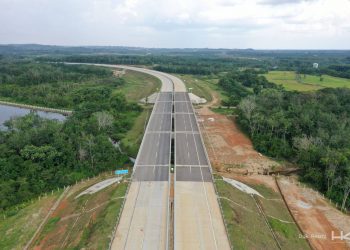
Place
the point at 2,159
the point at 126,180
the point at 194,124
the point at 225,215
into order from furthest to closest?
the point at 194,124
the point at 2,159
the point at 126,180
the point at 225,215

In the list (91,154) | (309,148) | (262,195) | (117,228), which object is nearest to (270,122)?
(309,148)

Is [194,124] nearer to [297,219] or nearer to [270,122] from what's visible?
[270,122]

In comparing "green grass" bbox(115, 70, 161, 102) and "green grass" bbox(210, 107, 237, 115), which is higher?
"green grass" bbox(115, 70, 161, 102)

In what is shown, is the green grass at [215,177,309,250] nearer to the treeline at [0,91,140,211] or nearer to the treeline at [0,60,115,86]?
the treeline at [0,91,140,211]

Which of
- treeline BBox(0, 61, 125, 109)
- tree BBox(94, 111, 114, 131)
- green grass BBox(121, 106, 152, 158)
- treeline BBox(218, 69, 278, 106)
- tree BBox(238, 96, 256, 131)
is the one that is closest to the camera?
green grass BBox(121, 106, 152, 158)

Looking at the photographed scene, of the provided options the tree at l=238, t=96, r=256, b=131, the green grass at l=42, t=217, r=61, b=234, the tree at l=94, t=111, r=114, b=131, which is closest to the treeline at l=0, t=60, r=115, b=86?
the tree at l=94, t=111, r=114, b=131

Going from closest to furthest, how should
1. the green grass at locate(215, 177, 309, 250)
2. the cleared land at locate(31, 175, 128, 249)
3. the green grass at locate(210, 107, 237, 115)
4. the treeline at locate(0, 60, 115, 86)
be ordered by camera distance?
the cleared land at locate(31, 175, 128, 249) → the green grass at locate(215, 177, 309, 250) → the green grass at locate(210, 107, 237, 115) → the treeline at locate(0, 60, 115, 86)

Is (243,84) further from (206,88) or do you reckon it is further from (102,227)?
(102,227)
